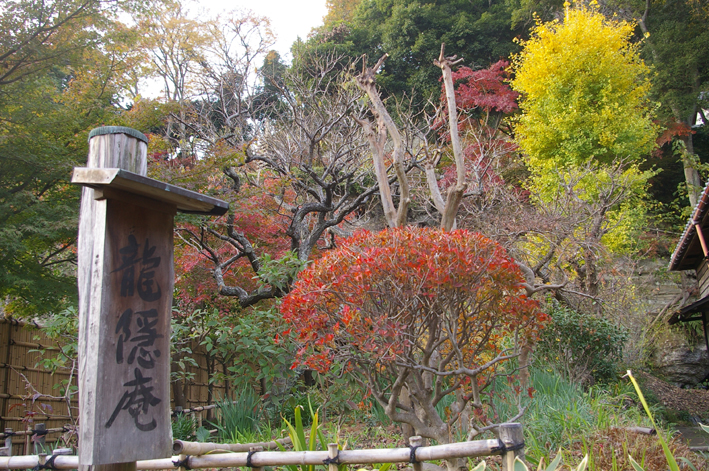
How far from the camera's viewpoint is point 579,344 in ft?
24.3

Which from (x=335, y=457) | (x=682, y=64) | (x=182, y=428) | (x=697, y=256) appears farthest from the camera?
(x=682, y=64)

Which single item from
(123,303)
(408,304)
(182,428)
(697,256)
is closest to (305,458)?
(123,303)

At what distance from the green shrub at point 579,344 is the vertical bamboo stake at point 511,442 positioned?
550 cm

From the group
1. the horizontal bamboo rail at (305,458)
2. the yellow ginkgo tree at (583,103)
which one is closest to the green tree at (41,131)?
the horizontal bamboo rail at (305,458)

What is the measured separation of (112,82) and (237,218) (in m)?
3.34

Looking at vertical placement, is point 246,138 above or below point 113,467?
above

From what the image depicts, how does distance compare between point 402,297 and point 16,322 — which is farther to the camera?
point 16,322

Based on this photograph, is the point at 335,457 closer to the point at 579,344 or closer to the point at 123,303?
the point at 123,303

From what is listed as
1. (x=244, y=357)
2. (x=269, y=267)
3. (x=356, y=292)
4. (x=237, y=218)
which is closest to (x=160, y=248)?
(x=356, y=292)

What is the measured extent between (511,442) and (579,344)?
5.86 m

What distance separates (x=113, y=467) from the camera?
2205 millimetres

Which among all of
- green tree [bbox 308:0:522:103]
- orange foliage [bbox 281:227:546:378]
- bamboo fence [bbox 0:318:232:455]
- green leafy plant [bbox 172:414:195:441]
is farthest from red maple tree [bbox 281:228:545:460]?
green tree [bbox 308:0:522:103]

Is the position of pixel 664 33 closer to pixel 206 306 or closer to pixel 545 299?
pixel 545 299

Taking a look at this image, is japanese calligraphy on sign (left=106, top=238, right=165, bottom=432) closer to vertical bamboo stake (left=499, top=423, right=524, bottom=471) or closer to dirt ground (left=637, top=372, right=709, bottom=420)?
vertical bamboo stake (left=499, top=423, right=524, bottom=471)
